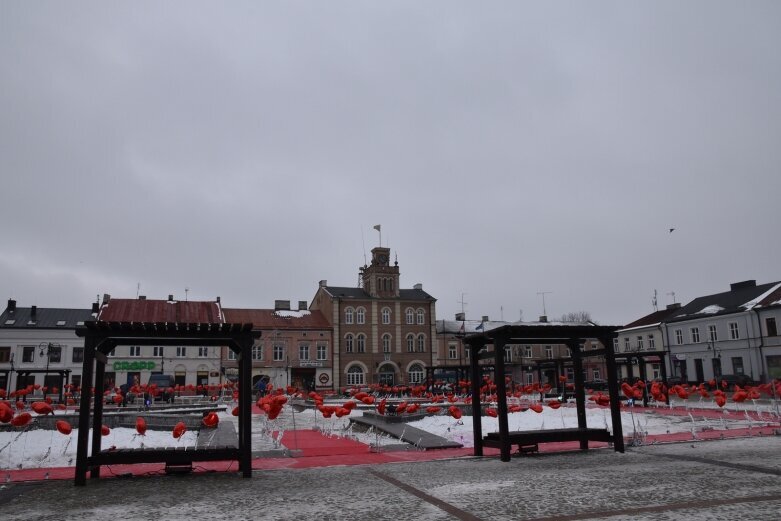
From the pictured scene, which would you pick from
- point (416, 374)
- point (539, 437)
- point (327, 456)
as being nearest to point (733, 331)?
point (416, 374)

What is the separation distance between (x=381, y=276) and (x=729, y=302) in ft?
116

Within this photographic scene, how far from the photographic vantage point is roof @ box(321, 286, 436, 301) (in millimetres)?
67438

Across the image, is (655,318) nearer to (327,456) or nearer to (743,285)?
(743,285)

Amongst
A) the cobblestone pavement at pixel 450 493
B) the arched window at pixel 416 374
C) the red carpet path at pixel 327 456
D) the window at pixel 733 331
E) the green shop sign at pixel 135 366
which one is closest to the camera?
the cobblestone pavement at pixel 450 493

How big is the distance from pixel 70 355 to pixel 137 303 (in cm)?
789

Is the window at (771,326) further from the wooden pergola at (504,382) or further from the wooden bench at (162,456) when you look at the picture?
the wooden bench at (162,456)

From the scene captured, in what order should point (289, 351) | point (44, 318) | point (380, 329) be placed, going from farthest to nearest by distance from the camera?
1. point (380, 329)
2. point (289, 351)
3. point (44, 318)

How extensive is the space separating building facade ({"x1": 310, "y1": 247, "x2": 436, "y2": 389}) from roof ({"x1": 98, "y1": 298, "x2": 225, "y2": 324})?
526 inches

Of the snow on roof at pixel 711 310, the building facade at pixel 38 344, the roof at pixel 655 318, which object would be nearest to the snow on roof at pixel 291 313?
the building facade at pixel 38 344

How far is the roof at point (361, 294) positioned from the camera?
67.4m

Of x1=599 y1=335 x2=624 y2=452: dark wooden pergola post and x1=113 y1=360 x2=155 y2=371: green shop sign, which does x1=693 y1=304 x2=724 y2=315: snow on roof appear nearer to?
x1=599 y1=335 x2=624 y2=452: dark wooden pergola post

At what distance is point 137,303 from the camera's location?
59.8 meters

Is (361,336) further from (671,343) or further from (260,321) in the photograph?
(671,343)

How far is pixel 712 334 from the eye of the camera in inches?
2060
